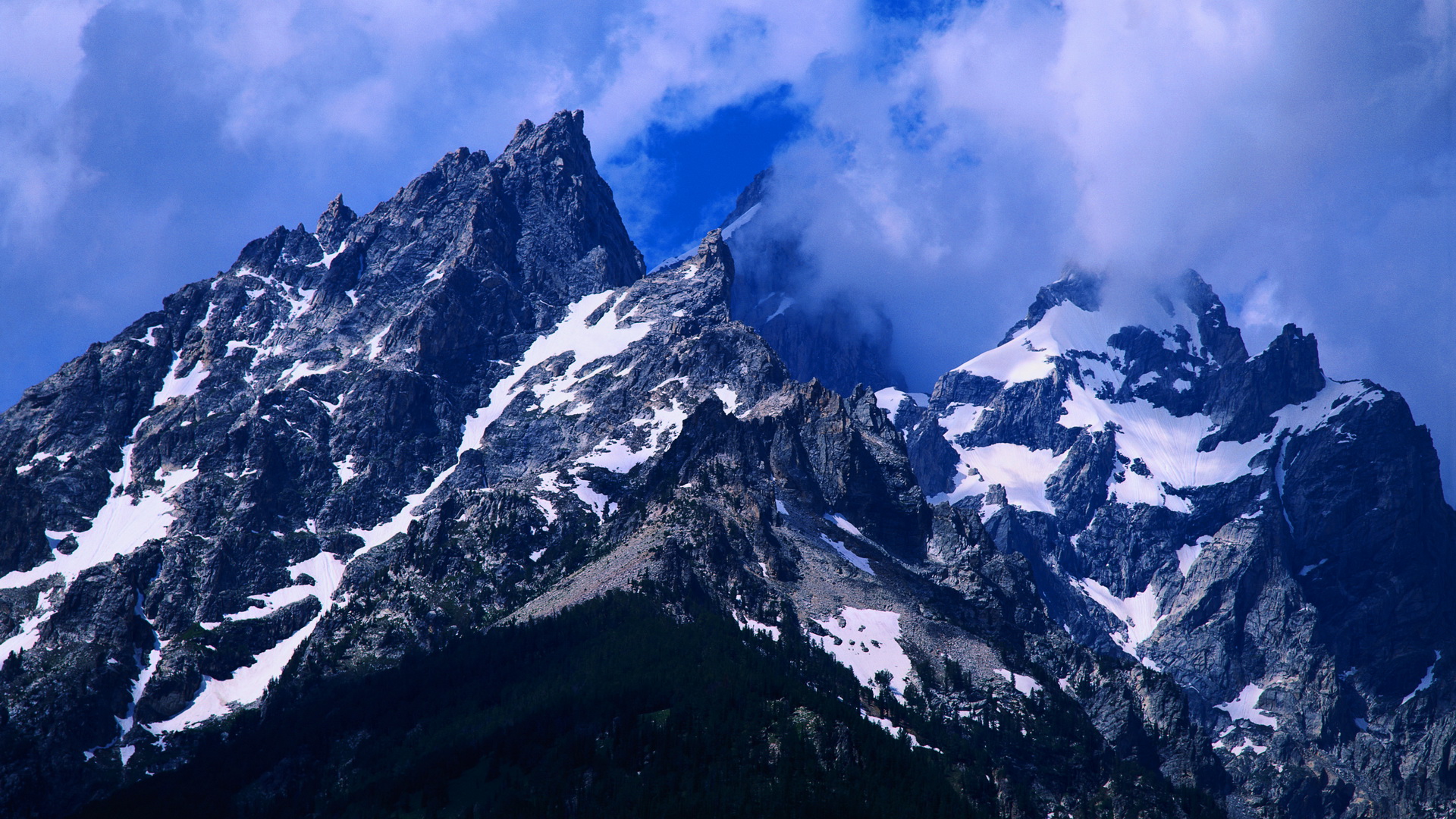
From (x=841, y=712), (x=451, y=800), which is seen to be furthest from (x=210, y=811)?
(x=841, y=712)

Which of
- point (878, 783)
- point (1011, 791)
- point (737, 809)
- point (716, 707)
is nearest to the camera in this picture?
point (737, 809)

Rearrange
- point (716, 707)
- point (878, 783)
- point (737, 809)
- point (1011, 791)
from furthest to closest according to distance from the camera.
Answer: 1. point (1011, 791)
2. point (716, 707)
3. point (878, 783)
4. point (737, 809)

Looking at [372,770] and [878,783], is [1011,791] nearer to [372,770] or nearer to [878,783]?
[878,783]

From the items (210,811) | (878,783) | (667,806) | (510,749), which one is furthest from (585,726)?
(210,811)

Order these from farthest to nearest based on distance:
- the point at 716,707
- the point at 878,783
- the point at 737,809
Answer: the point at 716,707, the point at 878,783, the point at 737,809

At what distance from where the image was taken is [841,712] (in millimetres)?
186125

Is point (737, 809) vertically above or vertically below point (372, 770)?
below

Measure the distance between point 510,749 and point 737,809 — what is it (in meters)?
37.0

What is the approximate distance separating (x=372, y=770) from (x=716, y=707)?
50.3 meters

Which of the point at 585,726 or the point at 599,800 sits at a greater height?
the point at 585,726

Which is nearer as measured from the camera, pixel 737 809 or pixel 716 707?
pixel 737 809

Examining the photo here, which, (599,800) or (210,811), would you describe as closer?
(599,800)

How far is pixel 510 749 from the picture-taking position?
7170 inches

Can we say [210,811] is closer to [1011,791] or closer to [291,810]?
[291,810]
